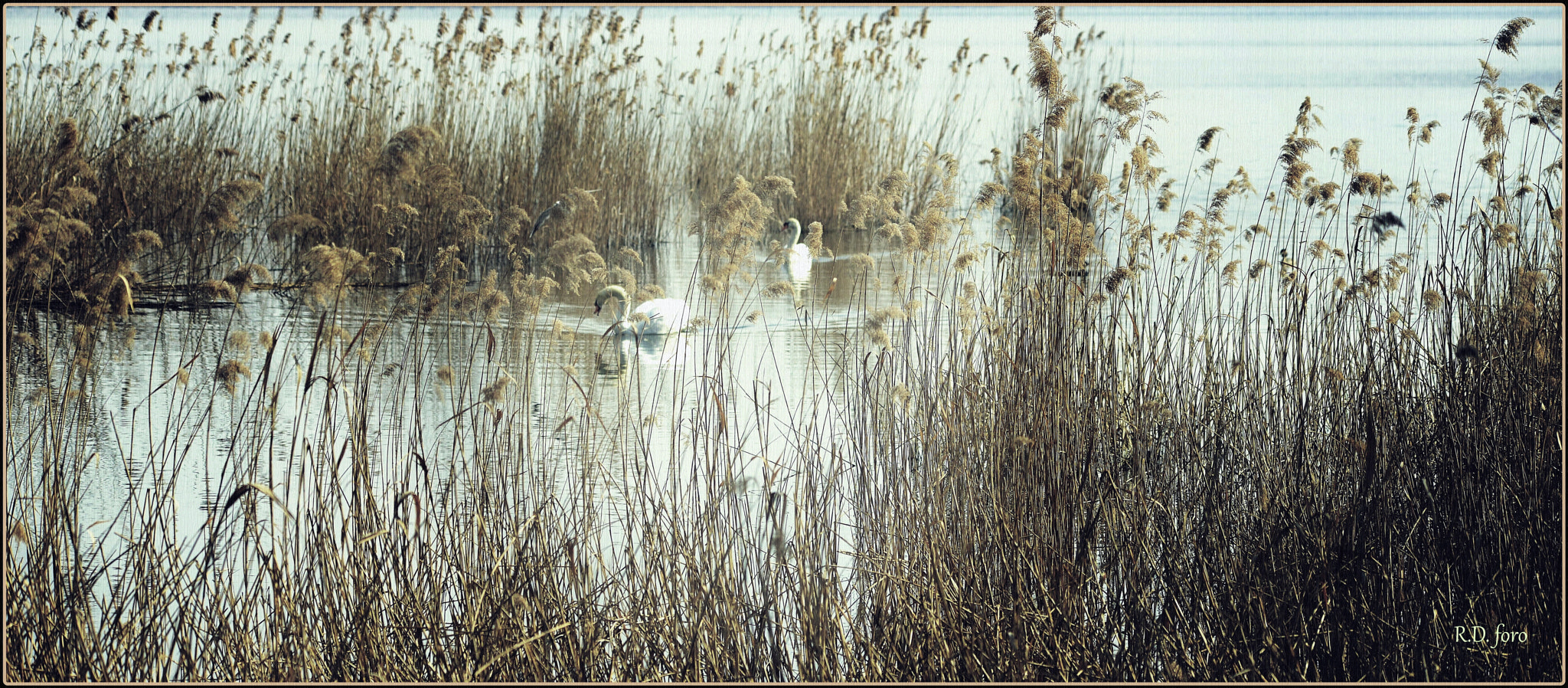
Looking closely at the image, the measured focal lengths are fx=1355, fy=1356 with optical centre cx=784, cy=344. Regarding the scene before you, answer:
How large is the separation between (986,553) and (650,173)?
6586 millimetres

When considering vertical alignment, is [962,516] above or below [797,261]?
below

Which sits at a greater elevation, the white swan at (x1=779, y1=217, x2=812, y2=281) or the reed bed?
the white swan at (x1=779, y1=217, x2=812, y2=281)

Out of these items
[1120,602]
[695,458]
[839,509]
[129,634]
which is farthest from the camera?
[839,509]

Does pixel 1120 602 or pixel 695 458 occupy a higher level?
pixel 695 458

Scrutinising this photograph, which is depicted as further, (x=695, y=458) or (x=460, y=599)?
(x=695, y=458)

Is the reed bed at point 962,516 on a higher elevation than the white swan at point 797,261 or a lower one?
lower

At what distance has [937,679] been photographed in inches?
75.6

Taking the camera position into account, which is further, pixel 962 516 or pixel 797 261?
pixel 797 261

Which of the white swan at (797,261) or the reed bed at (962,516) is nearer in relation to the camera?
the reed bed at (962,516)

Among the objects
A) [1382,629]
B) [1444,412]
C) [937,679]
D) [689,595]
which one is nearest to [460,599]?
[689,595]


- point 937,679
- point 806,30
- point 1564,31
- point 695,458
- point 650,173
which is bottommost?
point 937,679

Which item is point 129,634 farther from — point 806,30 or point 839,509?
point 806,30

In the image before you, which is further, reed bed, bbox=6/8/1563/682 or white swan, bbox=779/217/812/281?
white swan, bbox=779/217/812/281

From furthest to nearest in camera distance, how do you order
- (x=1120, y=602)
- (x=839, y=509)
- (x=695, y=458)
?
(x=839, y=509), (x=695, y=458), (x=1120, y=602)
